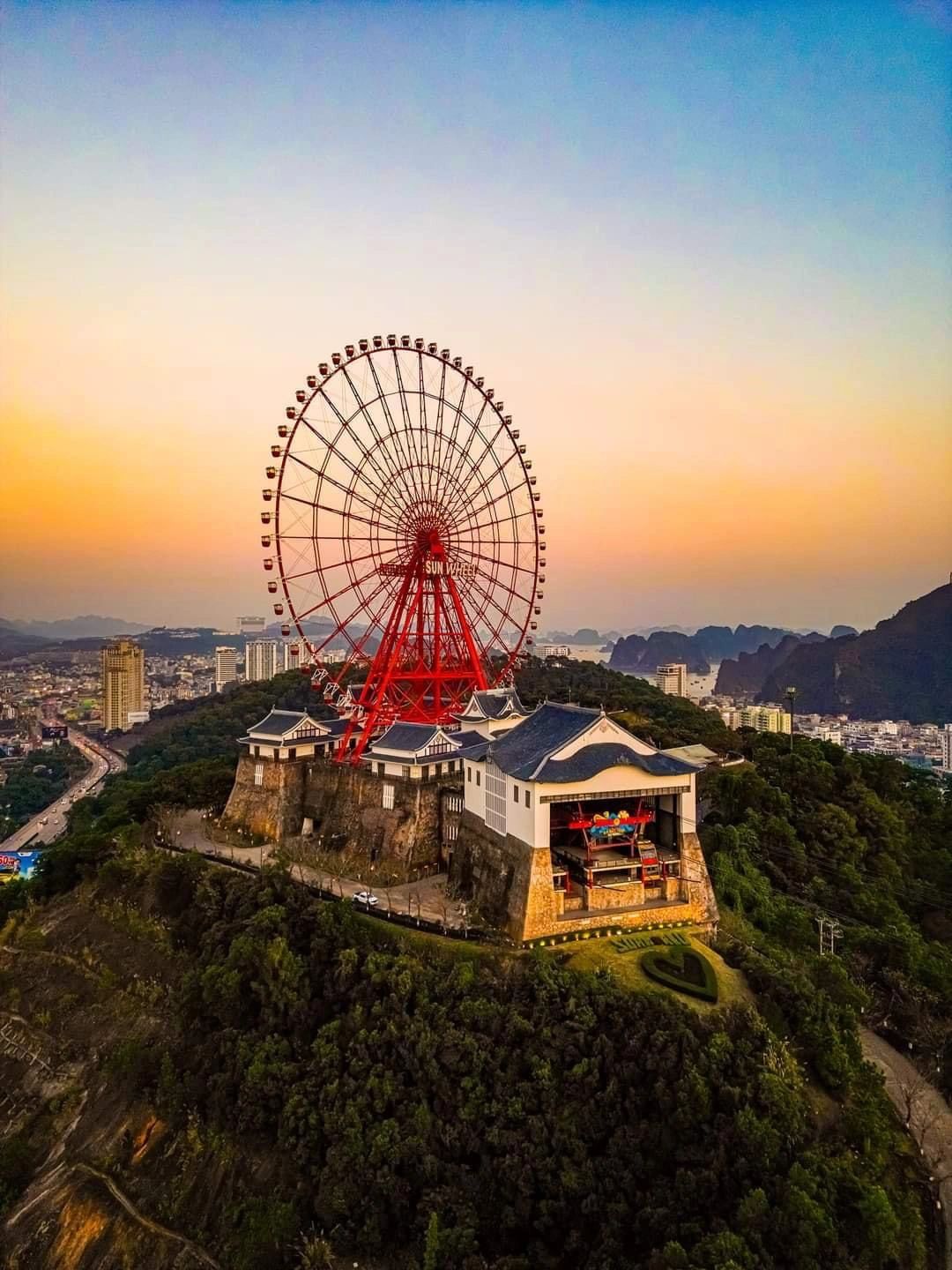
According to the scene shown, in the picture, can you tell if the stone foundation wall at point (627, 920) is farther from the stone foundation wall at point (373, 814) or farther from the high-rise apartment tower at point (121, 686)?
the high-rise apartment tower at point (121, 686)

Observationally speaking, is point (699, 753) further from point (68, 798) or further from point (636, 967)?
point (68, 798)

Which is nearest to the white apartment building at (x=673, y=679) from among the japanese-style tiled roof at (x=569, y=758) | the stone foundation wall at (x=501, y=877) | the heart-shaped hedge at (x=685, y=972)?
the stone foundation wall at (x=501, y=877)

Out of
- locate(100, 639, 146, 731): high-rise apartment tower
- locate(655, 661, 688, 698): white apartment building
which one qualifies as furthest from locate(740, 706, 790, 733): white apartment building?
locate(100, 639, 146, 731): high-rise apartment tower

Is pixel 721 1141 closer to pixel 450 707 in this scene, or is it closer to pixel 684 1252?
pixel 684 1252

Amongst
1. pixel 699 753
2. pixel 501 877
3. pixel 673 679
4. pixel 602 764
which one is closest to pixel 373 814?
pixel 501 877

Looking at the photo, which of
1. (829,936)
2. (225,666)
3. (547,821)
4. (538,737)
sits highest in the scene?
(538,737)

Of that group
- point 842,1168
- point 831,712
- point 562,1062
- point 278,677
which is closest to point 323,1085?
point 562,1062
